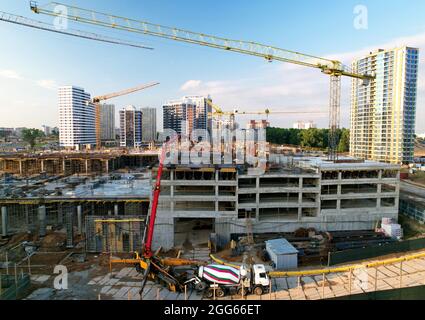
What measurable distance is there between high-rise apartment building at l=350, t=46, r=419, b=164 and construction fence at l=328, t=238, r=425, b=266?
53.6 meters

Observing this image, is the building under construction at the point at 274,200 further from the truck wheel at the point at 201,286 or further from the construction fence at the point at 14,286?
the construction fence at the point at 14,286

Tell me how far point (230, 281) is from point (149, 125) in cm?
12606

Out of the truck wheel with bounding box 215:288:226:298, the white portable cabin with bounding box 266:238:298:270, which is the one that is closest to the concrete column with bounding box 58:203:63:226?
the truck wheel with bounding box 215:288:226:298

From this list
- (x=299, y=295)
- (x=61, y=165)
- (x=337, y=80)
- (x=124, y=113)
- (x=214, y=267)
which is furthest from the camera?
(x=124, y=113)

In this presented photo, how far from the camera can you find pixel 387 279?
16422mm

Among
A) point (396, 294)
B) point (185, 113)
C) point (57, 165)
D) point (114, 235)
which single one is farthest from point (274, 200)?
point (185, 113)

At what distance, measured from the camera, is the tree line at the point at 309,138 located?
8256 cm

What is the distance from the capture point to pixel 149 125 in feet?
449

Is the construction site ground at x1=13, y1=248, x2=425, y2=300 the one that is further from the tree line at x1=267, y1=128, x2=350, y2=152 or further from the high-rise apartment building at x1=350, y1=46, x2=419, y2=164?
the tree line at x1=267, y1=128, x2=350, y2=152

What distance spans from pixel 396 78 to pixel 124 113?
3692 inches

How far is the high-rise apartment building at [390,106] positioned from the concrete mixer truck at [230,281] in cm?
6398

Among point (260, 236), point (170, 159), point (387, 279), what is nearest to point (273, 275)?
point (387, 279)
